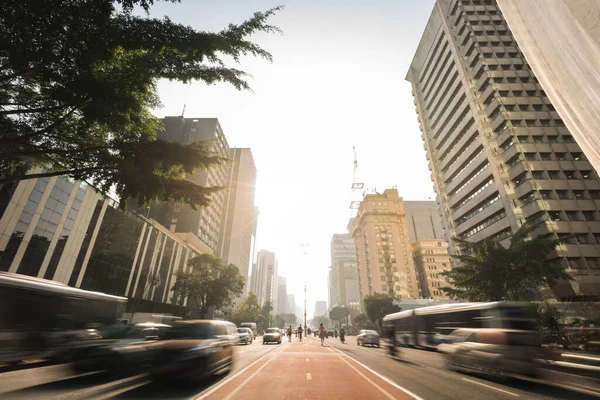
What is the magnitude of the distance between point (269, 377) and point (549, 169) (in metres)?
48.4

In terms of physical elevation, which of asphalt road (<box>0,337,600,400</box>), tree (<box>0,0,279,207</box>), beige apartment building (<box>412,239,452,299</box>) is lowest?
asphalt road (<box>0,337,600,400</box>)

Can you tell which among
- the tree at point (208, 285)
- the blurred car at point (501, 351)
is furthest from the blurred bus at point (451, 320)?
the tree at point (208, 285)

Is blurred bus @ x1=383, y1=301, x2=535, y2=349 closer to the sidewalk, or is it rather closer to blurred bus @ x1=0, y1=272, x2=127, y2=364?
the sidewalk

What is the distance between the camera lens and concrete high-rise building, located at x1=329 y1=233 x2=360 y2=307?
151125mm

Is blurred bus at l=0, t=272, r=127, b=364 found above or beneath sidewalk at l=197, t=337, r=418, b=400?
above

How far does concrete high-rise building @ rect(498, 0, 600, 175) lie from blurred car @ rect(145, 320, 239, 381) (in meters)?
15.5

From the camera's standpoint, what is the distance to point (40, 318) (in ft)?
35.3

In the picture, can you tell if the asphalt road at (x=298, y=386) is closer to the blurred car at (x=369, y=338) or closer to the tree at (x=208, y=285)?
the blurred car at (x=369, y=338)

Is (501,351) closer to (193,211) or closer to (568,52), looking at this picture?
(568,52)

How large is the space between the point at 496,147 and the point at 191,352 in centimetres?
5127

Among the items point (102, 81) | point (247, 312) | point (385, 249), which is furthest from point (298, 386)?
point (385, 249)

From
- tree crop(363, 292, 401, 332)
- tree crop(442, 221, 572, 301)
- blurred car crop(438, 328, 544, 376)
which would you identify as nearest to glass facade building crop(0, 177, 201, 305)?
blurred car crop(438, 328, 544, 376)

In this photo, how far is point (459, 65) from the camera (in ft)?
167

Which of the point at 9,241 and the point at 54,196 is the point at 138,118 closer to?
the point at 9,241
